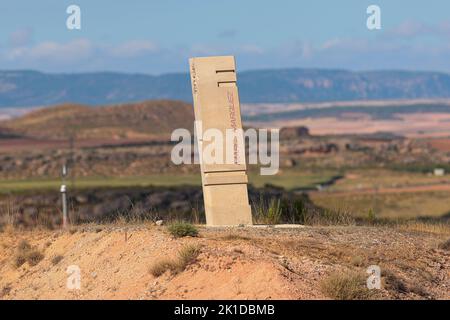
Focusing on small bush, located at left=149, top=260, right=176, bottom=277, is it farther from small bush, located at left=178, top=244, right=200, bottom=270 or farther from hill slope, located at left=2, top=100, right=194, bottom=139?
hill slope, located at left=2, top=100, right=194, bottom=139

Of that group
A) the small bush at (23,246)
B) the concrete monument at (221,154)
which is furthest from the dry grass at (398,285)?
the small bush at (23,246)

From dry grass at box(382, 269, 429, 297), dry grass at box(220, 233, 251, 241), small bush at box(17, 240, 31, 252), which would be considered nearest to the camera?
dry grass at box(382, 269, 429, 297)

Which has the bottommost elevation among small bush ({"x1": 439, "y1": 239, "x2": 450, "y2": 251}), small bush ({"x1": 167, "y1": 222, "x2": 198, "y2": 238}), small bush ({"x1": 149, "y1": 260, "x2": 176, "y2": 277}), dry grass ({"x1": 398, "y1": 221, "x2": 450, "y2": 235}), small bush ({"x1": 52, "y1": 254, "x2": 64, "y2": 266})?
dry grass ({"x1": 398, "y1": 221, "x2": 450, "y2": 235})

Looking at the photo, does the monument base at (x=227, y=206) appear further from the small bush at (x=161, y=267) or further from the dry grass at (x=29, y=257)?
the small bush at (x=161, y=267)

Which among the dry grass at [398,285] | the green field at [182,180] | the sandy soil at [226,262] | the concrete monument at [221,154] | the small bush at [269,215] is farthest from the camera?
the green field at [182,180]

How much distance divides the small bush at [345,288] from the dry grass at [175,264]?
1990 mm

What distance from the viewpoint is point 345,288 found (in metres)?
14.1

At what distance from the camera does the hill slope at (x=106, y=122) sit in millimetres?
172500

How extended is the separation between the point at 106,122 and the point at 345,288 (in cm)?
17057

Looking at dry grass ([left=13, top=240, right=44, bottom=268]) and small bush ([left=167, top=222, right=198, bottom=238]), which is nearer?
small bush ([left=167, top=222, right=198, bottom=238])

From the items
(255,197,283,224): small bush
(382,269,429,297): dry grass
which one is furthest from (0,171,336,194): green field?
(382,269,429,297): dry grass

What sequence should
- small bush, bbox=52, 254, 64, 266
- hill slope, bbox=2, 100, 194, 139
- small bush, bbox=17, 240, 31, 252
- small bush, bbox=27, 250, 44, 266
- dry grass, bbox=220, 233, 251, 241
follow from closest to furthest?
dry grass, bbox=220, 233, 251, 241, small bush, bbox=52, 254, 64, 266, small bush, bbox=27, 250, 44, 266, small bush, bbox=17, 240, 31, 252, hill slope, bbox=2, 100, 194, 139

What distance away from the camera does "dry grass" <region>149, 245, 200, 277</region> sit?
1520cm

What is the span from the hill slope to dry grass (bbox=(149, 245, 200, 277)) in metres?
150
